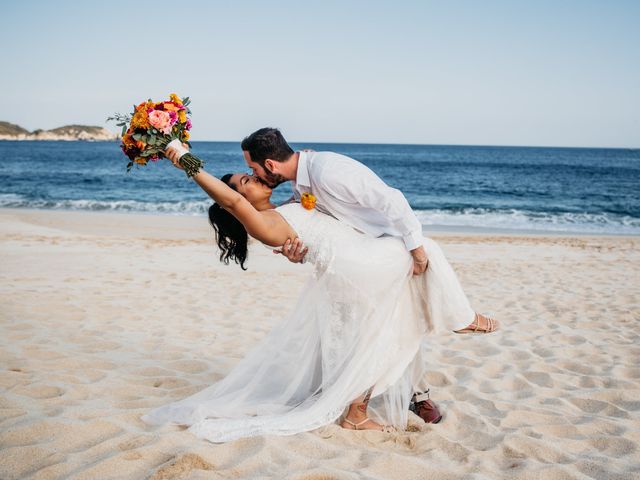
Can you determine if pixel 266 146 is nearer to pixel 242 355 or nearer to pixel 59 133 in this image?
pixel 242 355

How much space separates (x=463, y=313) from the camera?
3416 millimetres

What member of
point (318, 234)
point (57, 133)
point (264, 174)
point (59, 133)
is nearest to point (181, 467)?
point (318, 234)

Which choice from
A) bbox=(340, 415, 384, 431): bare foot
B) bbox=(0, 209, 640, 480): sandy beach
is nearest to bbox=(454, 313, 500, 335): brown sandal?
bbox=(0, 209, 640, 480): sandy beach

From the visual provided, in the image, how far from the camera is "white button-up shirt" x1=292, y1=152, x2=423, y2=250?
3221mm

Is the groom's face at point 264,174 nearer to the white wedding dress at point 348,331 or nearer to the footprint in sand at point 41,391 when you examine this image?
the white wedding dress at point 348,331

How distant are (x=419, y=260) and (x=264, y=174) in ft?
3.71

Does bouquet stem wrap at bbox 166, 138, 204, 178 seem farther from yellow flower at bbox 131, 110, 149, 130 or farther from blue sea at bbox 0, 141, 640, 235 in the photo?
blue sea at bbox 0, 141, 640, 235

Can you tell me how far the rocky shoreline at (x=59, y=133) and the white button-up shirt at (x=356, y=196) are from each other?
143 metres

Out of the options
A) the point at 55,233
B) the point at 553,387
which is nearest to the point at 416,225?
the point at 553,387

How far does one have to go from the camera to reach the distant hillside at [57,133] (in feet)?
446

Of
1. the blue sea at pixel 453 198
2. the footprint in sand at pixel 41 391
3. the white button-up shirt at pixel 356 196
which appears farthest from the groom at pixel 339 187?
the blue sea at pixel 453 198

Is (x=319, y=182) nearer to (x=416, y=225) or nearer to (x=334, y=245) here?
(x=334, y=245)

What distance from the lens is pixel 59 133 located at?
14075 centimetres

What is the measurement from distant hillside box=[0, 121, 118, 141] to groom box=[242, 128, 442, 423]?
15131 centimetres
